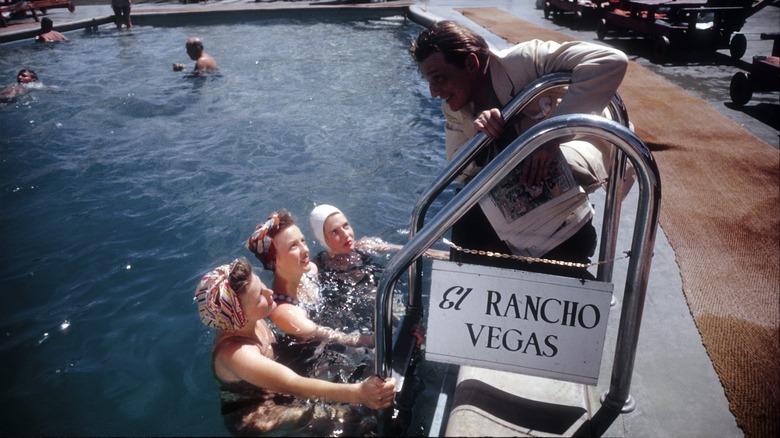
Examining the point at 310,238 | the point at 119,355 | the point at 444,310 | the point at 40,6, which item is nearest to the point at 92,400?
the point at 119,355

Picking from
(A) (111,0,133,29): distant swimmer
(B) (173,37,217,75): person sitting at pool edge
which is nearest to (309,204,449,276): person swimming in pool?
(B) (173,37,217,75): person sitting at pool edge

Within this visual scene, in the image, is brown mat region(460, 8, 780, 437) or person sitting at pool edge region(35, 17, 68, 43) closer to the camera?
brown mat region(460, 8, 780, 437)

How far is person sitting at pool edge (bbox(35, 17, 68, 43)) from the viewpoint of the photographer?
581 inches

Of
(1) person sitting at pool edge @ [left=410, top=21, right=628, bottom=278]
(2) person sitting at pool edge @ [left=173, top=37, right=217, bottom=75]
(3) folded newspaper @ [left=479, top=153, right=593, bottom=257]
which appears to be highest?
(1) person sitting at pool edge @ [left=410, top=21, right=628, bottom=278]

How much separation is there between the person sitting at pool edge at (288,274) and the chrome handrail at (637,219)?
4.95 feet

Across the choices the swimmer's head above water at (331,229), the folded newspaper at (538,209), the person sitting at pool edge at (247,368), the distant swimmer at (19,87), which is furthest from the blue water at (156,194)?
the folded newspaper at (538,209)

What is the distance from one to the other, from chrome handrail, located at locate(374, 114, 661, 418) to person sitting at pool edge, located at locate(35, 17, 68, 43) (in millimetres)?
17521

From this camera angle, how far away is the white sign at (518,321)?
1619 mm

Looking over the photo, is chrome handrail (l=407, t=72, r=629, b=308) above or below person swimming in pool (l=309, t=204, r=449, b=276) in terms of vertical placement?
Answer: above

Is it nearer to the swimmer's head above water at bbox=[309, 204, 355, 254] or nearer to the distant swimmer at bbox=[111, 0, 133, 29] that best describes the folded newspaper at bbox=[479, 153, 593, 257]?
the swimmer's head above water at bbox=[309, 204, 355, 254]

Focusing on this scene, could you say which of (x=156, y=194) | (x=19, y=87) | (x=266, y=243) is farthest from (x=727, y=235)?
(x=19, y=87)

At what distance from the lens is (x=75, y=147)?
7.30 metres

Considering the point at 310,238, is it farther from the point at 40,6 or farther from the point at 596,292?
the point at 40,6

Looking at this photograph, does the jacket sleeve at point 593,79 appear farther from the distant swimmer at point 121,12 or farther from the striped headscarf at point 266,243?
the distant swimmer at point 121,12
